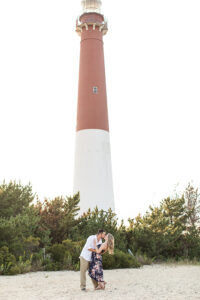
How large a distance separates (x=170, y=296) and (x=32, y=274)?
16.9 ft

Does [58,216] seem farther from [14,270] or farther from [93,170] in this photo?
[93,170]

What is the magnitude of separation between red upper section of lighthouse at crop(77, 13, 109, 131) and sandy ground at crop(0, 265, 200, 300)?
1207cm

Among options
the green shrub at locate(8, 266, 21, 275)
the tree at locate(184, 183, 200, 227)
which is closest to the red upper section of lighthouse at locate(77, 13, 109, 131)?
the tree at locate(184, 183, 200, 227)

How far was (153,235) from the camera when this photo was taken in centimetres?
1709

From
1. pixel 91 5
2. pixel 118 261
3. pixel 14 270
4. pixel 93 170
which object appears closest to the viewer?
pixel 14 270

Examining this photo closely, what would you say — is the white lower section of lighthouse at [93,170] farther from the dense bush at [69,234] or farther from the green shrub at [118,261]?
the green shrub at [118,261]

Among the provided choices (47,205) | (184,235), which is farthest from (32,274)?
(184,235)

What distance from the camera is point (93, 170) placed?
21.8 m

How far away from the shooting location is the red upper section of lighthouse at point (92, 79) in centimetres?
2258

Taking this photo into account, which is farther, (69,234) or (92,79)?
(92,79)

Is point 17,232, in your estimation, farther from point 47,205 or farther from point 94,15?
point 94,15

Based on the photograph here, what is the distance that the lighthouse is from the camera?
21.5 meters

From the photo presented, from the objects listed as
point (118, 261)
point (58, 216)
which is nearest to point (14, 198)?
point (58, 216)

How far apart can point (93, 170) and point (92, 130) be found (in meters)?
2.61
